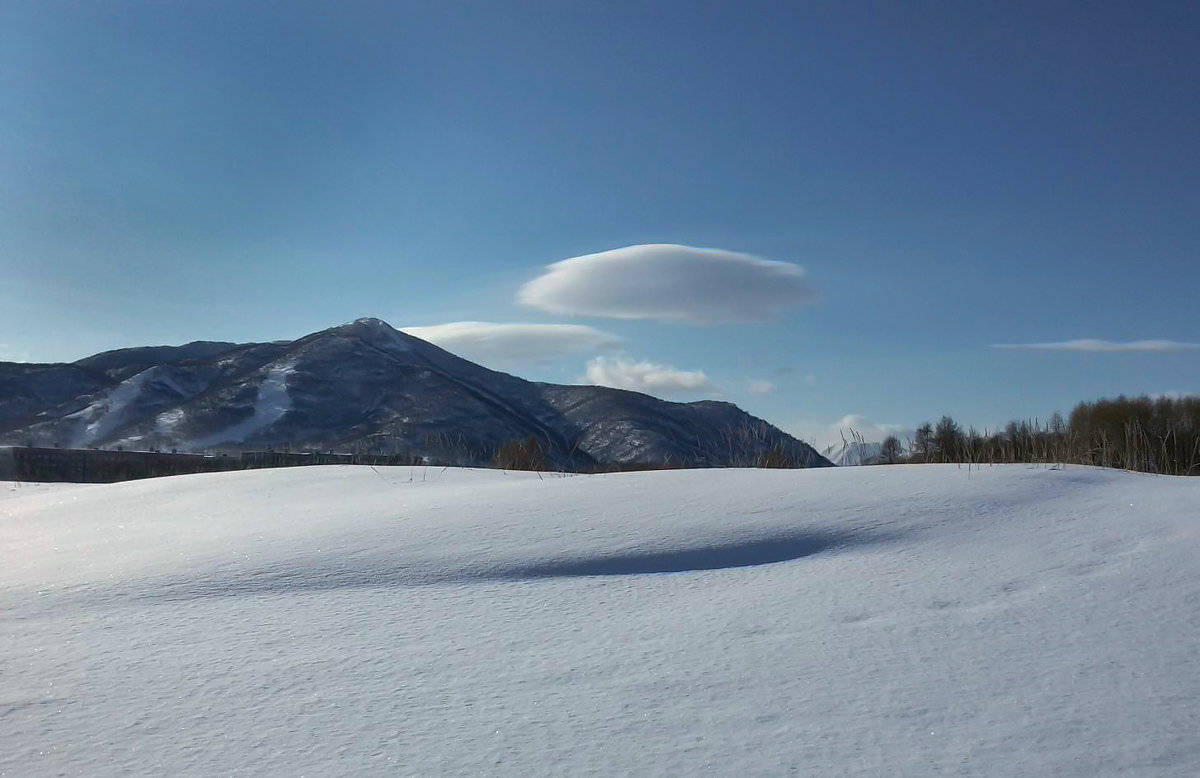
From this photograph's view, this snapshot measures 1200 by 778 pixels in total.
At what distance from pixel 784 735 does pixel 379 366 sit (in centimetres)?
6186

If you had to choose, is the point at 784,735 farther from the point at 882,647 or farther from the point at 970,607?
the point at 970,607

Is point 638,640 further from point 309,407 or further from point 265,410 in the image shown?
point 309,407

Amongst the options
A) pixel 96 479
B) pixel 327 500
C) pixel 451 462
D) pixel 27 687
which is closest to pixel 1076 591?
pixel 27 687

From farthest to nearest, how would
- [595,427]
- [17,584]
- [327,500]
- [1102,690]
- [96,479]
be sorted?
[595,427], [96,479], [327,500], [17,584], [1102,690]

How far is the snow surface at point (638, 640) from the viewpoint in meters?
1.26

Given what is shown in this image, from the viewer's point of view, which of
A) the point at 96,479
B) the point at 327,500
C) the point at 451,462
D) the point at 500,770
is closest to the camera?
the point at 500,770

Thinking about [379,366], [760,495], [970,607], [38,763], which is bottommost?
[38,763]

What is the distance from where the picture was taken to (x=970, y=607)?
71.6 inches

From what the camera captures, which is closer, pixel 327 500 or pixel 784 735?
pixel 784 735

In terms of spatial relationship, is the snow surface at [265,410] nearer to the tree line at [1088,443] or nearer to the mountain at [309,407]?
the mountain at [309,407]

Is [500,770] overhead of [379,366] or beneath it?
beneath

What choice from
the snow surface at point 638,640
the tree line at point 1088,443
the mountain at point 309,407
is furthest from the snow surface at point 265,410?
the snow surface at point 638,640

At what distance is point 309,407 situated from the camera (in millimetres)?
53531

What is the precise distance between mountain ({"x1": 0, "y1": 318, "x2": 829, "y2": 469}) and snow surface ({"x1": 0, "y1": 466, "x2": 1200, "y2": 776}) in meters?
37.2
